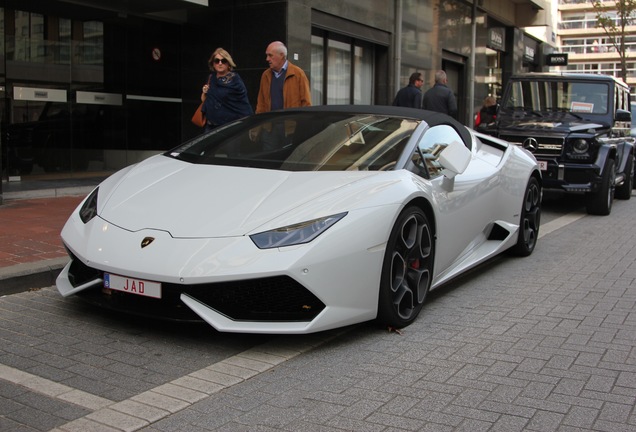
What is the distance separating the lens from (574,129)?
9.40 meters

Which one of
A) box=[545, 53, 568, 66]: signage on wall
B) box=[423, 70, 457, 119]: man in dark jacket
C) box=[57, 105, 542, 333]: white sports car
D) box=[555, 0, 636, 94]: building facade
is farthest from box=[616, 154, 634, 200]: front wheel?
box=[555, 0, 636, 94]: building facade

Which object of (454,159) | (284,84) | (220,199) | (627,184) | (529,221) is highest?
(284,84)

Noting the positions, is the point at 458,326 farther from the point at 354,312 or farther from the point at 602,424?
the point at 602,424

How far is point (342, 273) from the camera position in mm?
3686

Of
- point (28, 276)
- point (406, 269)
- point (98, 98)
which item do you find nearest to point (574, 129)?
point (406, 269)

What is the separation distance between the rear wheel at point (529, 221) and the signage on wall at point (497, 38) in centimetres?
1688

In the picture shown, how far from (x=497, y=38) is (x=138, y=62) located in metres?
14.9

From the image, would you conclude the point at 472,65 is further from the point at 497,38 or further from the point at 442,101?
the point at 442,101

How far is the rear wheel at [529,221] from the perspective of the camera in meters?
6.39

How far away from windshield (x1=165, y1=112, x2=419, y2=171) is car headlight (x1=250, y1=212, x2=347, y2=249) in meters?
0.73

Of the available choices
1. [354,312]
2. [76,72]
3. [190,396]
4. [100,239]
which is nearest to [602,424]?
[354,312]

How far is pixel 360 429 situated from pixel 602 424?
1.04m

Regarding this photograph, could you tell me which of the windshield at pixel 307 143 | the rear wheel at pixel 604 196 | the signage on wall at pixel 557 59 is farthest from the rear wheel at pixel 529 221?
the signage on wall at pixel 557 59

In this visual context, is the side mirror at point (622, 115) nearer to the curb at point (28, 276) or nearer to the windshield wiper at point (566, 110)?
the windshield wiper at point (566, 110)
